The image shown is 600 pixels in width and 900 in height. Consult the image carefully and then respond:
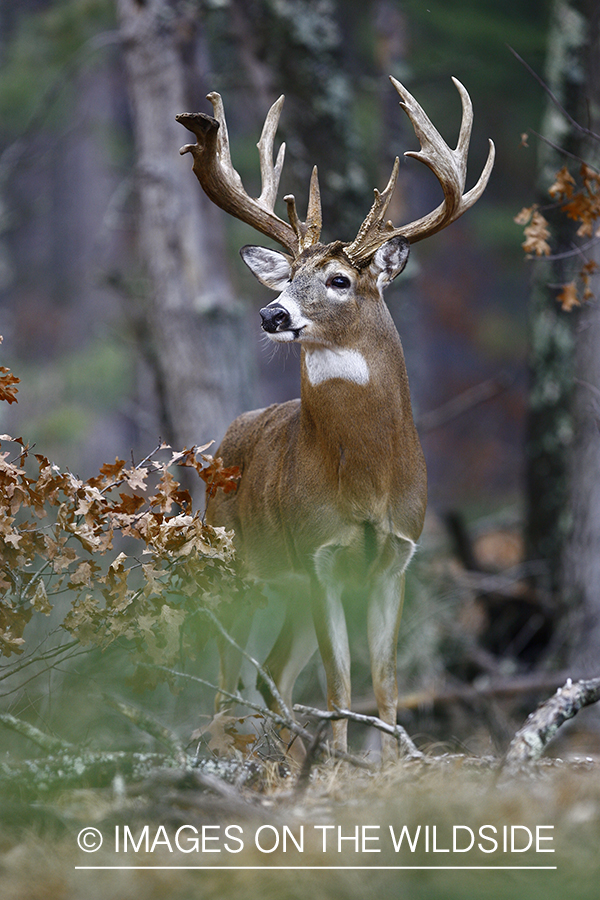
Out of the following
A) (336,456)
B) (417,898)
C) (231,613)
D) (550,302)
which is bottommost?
(417,898)

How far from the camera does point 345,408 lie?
4.54 m

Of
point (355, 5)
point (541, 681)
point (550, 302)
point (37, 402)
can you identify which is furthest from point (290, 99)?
point (355, 5)

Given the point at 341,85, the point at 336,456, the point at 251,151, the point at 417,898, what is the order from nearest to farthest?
the point at 417,898 < the point at 336,456 < the point at 341,85 < the point at 251,151

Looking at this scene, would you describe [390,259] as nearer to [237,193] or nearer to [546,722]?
[237,193]

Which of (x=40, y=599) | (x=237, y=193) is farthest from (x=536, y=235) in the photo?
(x=40, y=599)

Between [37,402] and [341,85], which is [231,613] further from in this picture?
[37,402]

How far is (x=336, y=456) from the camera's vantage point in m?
4.55

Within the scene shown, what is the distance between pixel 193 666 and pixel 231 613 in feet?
9.88

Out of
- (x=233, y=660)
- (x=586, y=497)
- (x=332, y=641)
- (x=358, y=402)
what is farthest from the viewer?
(x=586, y=497)

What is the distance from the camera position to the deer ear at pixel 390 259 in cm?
454

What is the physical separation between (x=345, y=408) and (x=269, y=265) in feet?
2.99

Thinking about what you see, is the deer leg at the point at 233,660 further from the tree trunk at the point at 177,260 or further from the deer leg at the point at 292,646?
the tree trunk at the point at 177,260

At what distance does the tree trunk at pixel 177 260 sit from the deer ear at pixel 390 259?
4.40 metres

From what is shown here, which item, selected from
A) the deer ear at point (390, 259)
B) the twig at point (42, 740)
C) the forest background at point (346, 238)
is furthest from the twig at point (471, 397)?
the twig at point (42, 740)
